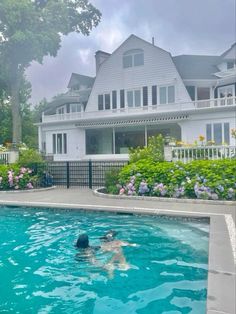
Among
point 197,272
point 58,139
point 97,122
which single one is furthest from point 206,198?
point 58,139

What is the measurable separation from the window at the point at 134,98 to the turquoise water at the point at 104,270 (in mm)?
19478

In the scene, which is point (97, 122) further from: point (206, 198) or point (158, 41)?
point (206, 198)

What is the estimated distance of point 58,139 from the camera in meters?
30.8

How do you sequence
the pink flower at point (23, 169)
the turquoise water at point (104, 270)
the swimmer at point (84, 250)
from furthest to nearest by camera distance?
1. the pink flower at point (23, 169)
2. the swimmer at point (84, 250)
3. the turquoise water at point (104, 270)

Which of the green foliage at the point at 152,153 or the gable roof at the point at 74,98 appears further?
the gable roof at the point at 74,98

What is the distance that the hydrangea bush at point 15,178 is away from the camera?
51.0ft

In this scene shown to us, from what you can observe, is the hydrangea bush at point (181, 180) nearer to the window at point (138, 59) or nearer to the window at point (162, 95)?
the window at point (162, 95)

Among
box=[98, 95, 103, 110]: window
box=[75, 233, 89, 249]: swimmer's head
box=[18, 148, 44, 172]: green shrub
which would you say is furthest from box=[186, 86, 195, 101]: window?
box=[75, 233, 89, 249]: swimmer's head

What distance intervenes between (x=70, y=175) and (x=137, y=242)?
1046cm

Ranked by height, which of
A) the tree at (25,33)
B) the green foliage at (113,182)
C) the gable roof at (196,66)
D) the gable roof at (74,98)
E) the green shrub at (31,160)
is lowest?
the green foliage at (113,182)

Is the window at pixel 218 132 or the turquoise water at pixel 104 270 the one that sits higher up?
the window at pixel 218 132

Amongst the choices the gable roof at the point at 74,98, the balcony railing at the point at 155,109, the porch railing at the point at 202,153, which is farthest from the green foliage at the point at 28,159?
the gable roof at the point at 74,98

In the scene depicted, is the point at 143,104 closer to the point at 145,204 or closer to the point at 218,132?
the point at 218,132

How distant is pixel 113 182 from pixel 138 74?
1634 cm
